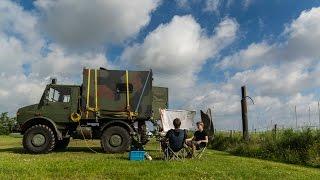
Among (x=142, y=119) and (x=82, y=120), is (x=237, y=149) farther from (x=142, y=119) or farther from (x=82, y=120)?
(x=82, y=120)

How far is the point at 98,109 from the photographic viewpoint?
68.3ft

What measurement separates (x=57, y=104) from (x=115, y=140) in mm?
3007

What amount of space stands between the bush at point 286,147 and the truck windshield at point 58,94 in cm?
912

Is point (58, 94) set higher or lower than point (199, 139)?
higher

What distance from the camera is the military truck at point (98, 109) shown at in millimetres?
20500

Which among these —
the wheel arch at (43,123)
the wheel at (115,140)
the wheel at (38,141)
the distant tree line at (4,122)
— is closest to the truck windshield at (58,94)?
the wheel arch at (43,123)

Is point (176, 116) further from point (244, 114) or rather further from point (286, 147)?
point (286, 147)

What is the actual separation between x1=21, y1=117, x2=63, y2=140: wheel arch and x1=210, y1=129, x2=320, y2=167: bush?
9.19m

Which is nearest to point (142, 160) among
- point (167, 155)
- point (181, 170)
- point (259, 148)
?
point (167, 155)

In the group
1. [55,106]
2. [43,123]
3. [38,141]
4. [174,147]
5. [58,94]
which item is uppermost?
[58,94]

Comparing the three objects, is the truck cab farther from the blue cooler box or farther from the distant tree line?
the distant tree line

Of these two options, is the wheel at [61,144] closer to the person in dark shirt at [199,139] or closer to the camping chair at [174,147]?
Result: the person in dark shirt at [199,139]

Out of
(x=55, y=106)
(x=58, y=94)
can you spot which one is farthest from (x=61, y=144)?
(x=58, y=94)


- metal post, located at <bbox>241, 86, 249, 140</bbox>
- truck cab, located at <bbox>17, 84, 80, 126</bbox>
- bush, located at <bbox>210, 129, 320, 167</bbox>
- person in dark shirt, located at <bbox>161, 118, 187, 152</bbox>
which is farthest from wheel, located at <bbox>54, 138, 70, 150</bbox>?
metal post, located at <bbox>241, 86, 249, 140</bbox>
